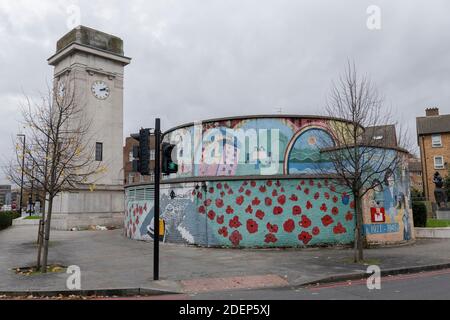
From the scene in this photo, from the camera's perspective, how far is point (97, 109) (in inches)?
1259

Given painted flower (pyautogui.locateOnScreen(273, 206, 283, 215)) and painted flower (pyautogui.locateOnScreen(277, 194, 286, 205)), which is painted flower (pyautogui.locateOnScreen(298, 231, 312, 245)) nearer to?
painted flower (pyautogui.locateOnScreen(273, 206, 283, 215))

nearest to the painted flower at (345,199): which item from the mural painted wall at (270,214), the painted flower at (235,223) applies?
the mural painted wall at (270,214)

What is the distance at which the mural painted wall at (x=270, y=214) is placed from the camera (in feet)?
53.4

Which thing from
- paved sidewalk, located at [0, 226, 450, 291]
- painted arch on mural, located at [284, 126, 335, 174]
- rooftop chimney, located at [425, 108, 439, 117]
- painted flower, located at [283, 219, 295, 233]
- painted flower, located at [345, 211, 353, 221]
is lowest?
paved sidewalk, located at [0, 226, 450, 291]

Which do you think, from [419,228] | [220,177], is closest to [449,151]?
[419,228]

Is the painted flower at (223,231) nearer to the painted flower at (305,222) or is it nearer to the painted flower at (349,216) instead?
the painted flower at (305,222)

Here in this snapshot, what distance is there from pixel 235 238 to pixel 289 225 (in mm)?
2288

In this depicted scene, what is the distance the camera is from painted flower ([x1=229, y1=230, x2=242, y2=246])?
16.4 m

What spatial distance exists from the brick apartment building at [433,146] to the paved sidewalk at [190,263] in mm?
34192

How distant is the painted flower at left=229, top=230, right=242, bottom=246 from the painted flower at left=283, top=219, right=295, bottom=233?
6.22 feet

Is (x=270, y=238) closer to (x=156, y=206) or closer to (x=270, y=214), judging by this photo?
(x=270, y=214)

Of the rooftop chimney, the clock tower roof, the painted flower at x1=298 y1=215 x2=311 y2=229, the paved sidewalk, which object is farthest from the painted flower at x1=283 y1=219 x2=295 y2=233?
the rooftop chimney

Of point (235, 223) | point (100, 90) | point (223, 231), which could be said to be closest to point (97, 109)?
point (100, 90)
